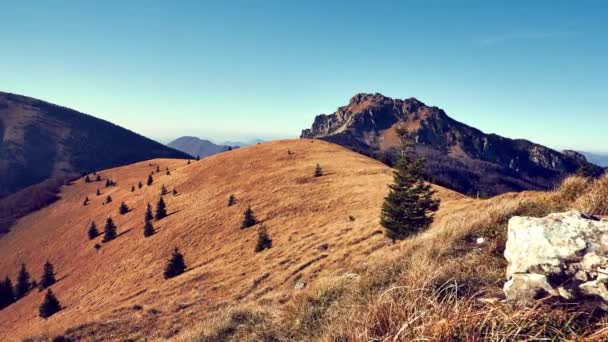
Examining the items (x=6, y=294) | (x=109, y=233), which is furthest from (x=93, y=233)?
(x=6, y=294)

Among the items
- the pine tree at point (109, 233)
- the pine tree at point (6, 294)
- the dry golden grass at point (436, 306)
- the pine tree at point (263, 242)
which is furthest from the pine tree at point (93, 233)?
the dry golden grass at point (436, 306)

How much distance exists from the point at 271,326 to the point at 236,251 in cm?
2926

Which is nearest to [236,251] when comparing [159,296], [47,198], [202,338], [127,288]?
[159,296]

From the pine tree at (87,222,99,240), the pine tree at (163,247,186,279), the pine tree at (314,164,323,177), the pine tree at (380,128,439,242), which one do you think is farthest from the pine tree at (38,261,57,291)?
the pine tree at (380,128,439,242)

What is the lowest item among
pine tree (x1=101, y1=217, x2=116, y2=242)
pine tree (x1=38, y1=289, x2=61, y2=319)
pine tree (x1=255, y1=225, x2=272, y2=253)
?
pine tree (x1=38, y1=289, x2=61, y2=319)

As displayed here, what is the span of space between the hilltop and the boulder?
3656 millimetres

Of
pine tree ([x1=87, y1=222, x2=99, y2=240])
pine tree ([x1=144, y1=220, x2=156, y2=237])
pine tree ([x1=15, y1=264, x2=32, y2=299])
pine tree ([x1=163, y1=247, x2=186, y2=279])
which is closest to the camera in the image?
pine tree ([x1=163, y1=247, x2=186, y2=279])

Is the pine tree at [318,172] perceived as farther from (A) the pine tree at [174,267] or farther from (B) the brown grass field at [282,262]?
(A) the pine tree at [174,267]

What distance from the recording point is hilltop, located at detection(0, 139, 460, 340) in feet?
67.5

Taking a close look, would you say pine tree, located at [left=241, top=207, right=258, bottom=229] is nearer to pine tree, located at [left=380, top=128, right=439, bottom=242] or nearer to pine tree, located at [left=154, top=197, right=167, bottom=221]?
pine tree, located at [left=380, top=128, right=439, bottom=242]

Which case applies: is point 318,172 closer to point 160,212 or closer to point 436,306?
point 160,212

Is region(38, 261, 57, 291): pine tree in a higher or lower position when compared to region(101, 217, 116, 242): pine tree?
lower

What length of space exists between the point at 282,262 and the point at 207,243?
17.6 meters

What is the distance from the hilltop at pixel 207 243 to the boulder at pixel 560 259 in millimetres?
3656
